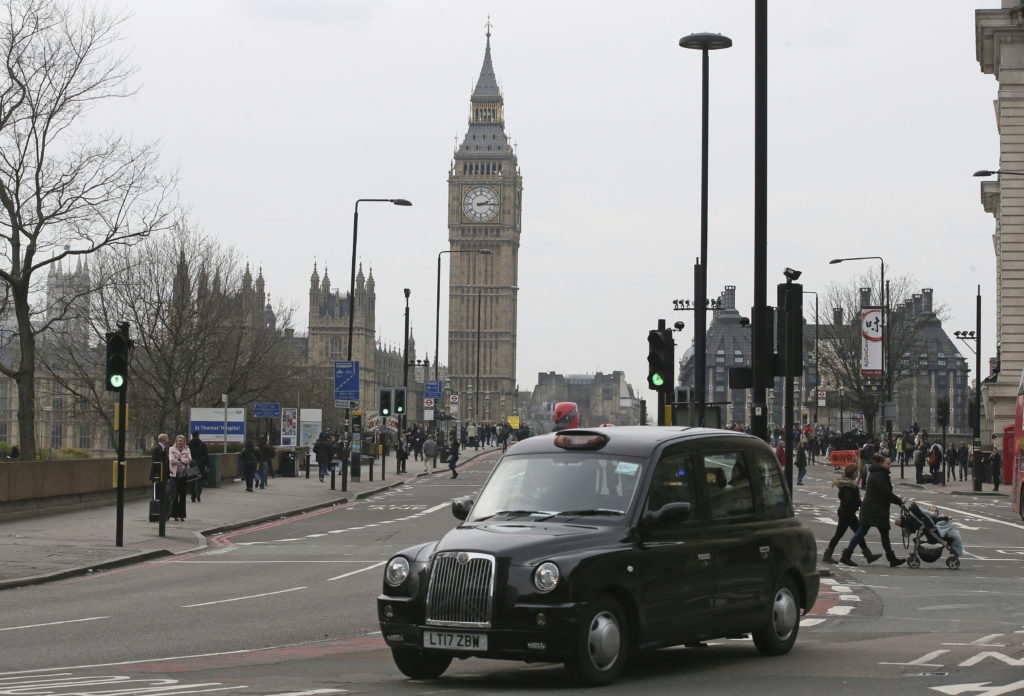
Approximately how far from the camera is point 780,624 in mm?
11414

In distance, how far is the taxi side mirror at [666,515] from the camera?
10039 millimetres

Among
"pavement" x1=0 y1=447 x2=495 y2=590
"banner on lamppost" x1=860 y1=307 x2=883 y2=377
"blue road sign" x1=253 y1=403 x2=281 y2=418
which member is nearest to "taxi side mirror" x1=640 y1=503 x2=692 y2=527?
"pavement" x1=0 y1=447 x2=495 y2=590

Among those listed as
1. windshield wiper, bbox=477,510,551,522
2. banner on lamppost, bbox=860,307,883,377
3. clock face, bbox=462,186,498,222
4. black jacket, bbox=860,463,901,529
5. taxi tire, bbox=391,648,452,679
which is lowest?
taxi tire, bbox=391,648,452,679

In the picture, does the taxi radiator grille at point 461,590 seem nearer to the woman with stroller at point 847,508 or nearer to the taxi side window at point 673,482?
the taxi side window at point 673,482

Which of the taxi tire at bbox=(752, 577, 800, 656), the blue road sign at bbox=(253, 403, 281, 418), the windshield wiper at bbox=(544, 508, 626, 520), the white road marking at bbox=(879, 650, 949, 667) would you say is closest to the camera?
the windshield wiper at bbox=(544, 508, 626, 520)

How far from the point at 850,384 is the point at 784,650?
7316 cm

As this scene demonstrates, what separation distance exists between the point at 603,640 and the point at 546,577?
0.60 metres

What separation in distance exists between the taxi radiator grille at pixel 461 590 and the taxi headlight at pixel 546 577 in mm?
283

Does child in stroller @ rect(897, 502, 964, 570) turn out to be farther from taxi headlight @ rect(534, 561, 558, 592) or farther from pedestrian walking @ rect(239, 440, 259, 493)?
pedestrian walking @ rect(239, 440, 259, 493)

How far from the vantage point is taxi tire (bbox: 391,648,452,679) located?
9.97 meters

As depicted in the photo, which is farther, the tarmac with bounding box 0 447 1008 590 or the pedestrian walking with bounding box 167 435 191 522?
the pedestrian walking with bounding box 167 435 191 522

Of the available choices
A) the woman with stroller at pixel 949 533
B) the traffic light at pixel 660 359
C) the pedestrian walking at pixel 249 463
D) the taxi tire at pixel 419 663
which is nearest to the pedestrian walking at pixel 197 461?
the pedestrian walking at pixel 249 463

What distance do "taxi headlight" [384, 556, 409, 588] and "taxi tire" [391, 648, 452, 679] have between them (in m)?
0.46

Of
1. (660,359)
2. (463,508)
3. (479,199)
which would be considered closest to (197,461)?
(660,359)
